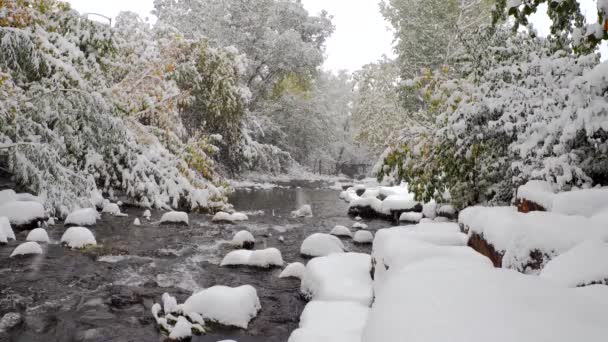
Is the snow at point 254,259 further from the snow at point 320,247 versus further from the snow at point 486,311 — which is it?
the snow at point 486,311

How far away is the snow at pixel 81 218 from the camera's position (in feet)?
28.9

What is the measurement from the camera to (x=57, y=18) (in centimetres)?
884

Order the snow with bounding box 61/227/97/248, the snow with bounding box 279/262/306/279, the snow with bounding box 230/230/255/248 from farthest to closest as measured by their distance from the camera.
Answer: the snow with bounding box 230/230/255/248 → the snow with bounding box 61/227/97/248 → the snow with bounding box 279/262/306/279

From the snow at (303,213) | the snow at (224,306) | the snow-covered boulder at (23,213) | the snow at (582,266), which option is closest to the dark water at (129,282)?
the snow at (224,306)

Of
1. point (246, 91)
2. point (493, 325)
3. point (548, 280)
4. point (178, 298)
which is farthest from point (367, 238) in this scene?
point (246, 91)

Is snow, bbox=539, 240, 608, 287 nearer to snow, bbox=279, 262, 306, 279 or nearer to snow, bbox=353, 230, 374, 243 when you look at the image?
snow, bbox=279, 262, 306, 279

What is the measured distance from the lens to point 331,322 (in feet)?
14.3

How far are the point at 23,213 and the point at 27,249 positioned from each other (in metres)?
1.56

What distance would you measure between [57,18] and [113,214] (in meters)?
4.59

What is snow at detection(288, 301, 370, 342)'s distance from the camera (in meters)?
3.96

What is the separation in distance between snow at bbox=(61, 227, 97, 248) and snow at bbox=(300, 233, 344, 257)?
3900mm

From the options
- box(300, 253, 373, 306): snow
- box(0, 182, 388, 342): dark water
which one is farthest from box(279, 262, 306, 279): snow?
box(300, 253, 373, 306): snow

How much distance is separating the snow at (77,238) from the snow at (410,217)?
26.4 feet

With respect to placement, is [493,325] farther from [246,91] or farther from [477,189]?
[246,91]
